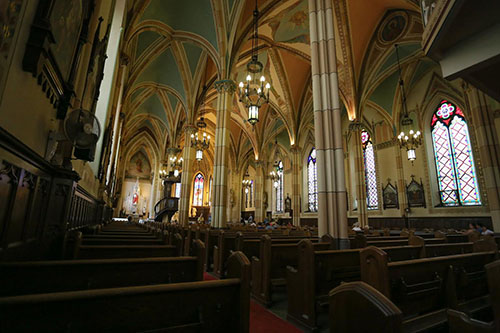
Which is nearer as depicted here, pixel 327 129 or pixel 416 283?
pixel 416 283

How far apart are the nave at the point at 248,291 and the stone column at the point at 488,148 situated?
6483mm

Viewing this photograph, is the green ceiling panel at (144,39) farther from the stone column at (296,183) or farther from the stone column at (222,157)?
the stone column at (296,183)

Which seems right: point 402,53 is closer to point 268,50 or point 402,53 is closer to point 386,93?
point 386,93

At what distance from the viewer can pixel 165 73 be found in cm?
1493

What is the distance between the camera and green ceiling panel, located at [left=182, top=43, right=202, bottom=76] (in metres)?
12.9

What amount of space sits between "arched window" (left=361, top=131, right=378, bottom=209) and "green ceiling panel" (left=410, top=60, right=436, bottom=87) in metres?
4.14

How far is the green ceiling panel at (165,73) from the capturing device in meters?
14.2

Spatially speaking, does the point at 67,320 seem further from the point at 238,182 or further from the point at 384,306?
the point at 238,182

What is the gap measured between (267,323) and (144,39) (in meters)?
14.0

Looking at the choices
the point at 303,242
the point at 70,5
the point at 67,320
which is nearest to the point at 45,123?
the point at 70,5

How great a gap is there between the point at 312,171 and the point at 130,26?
16.5m

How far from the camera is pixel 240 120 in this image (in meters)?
20.3

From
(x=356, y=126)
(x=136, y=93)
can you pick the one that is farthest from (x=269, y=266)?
(x=136, y=93)

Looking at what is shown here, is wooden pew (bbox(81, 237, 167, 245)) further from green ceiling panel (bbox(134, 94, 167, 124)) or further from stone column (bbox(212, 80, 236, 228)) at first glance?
green ceiling panel (bbox(134, 94, 167, 124))
